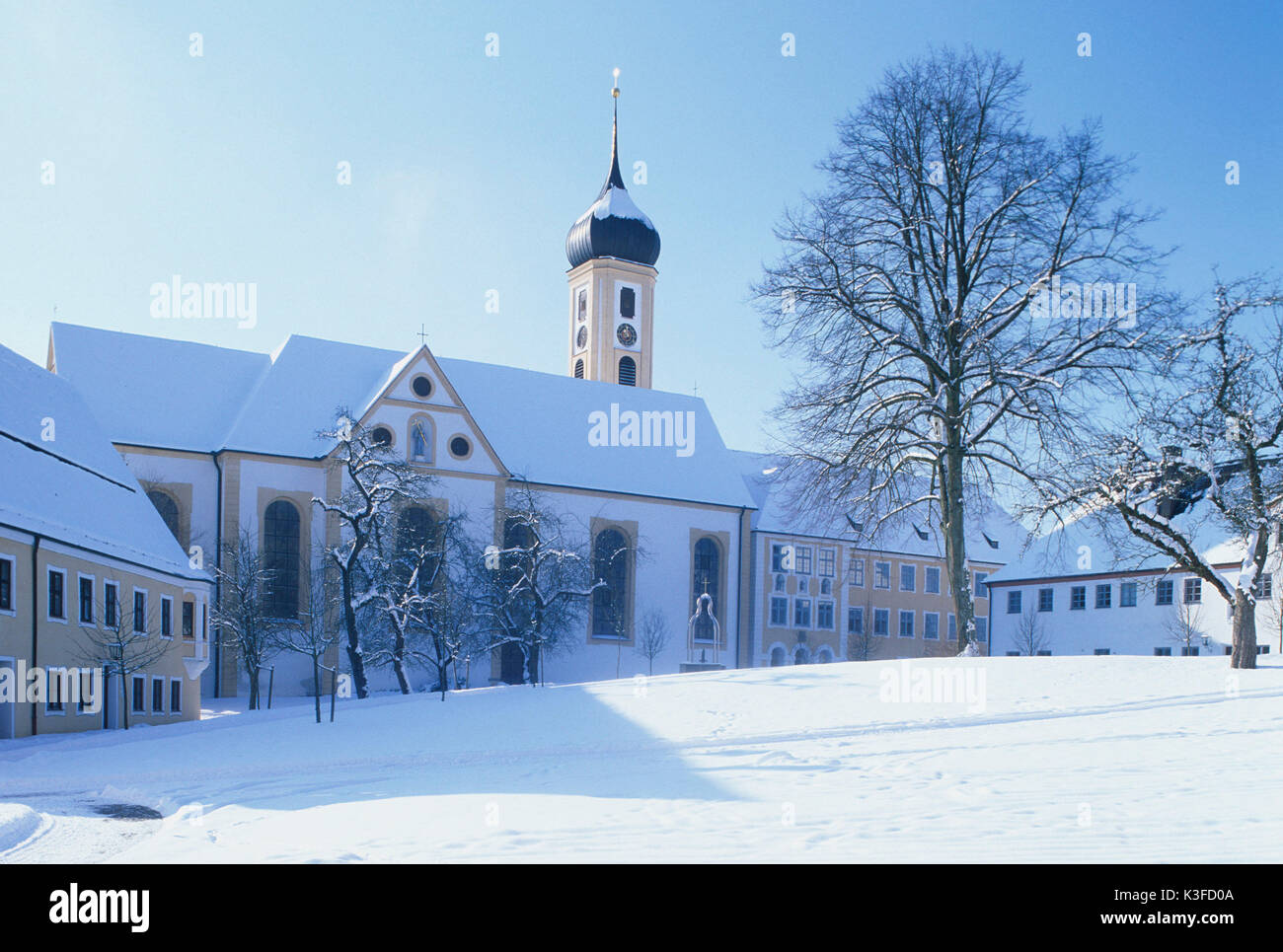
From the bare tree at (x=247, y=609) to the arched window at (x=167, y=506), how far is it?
104 inches

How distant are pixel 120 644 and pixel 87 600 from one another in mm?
1791

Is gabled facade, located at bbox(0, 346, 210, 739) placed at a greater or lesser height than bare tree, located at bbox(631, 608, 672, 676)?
greater

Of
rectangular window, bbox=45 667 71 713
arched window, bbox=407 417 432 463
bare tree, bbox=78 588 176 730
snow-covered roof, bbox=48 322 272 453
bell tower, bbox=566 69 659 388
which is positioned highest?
bell tower, bbox=566 69 659 388

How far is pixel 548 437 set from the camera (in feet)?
185

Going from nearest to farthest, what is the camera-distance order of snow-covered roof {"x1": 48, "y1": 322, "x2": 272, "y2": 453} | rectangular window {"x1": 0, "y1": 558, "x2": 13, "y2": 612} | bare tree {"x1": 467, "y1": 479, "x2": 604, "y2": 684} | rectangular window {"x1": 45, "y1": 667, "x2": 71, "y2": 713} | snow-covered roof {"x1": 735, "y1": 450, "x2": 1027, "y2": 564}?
rectangular window {"x1": 0, "y1": 558, "x2": 13, "y2": 612} < rectangular window {"x1": 45, "y1": 667, "x2": 71, "y2": 713} < bare tree {"x1": 467, "y1": 479, "x2": 604, "y2": 684} < snow-covered roof {"x1": 48, "y1": 322, "x2": 272, "y2": 453} < snow-covered roof {"x1": 735, "y1": 450, "x2": 1027, "y2": 564}

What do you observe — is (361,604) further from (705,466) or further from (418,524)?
(705,466)

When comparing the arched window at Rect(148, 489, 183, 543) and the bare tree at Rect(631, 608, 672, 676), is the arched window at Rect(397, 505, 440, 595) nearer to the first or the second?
the arched window at Rect(148, 489, 183, 543)

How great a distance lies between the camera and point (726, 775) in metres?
14.8

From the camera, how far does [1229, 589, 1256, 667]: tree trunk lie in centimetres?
2361

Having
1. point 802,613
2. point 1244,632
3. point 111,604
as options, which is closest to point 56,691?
point 111,604

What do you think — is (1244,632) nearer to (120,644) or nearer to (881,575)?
(120,644)

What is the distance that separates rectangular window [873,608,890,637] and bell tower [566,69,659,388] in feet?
61.8

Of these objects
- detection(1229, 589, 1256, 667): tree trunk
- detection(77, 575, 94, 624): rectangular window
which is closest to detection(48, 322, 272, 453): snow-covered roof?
detection(77, 575, 94, 624): rectangular window
